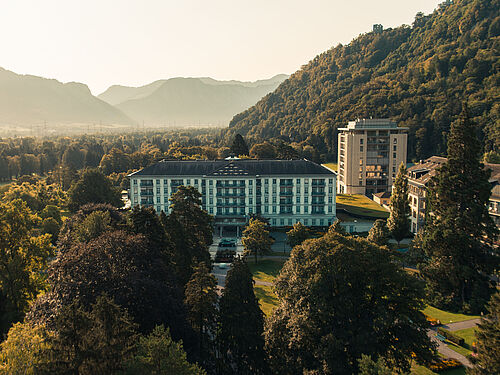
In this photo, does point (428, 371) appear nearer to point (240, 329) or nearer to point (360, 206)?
point (240, 329)

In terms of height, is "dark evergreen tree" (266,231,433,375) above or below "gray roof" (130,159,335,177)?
below

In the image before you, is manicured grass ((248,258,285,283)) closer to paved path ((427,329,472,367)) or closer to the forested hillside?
paved path ((427,329,472,367))

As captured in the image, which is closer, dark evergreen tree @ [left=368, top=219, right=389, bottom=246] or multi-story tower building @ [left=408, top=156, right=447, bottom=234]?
dark evergreen tree @ [left=368, top=219, right=389, bottom=246]

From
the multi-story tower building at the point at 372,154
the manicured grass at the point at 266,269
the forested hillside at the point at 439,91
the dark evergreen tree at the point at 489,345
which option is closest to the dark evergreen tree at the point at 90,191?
the manicured grass at the point at 266,269

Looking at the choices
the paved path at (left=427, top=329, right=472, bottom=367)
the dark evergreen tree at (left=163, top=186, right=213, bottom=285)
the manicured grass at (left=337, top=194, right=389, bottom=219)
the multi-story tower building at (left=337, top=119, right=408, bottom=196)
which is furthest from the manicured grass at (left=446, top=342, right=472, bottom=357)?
the multi-story tower building at (left=337, top=119, right=408, bottom=196)

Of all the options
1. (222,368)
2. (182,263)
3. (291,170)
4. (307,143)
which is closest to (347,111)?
(307,143)

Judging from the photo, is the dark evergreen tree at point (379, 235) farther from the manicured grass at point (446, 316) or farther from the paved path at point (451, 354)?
the paved path at point (451, 354)
